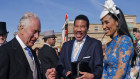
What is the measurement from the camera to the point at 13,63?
2.60 meters

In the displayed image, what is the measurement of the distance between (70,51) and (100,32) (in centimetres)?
7130

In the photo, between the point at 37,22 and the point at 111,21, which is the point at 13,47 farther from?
the point at 111,21

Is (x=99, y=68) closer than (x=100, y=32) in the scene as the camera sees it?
Yes

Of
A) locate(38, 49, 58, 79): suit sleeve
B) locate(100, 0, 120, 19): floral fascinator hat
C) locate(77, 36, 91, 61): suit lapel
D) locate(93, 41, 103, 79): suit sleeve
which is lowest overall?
locate(38, 49, 58, 79): suit sleeve

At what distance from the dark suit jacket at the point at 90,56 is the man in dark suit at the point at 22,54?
1263 millimetres

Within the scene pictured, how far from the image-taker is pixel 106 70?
3467mm

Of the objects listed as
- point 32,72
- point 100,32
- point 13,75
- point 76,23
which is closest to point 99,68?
point 76,23

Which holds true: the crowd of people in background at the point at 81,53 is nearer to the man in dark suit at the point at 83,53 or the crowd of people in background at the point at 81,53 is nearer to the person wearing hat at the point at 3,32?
the man in dark suit at the point at 83,53

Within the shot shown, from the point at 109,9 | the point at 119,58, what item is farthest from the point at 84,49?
the point at 119,58

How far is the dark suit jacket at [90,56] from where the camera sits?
13.4ft

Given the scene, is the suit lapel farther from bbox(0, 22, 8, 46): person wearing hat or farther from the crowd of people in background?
bbox(0, 22, 8, 46): person wearing hat

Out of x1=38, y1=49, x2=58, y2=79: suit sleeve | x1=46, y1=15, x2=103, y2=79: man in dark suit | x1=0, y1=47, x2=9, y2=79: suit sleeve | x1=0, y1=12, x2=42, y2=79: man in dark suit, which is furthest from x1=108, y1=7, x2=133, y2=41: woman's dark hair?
x1=38, y1=49, x2=58, y2=79: suit sleeve

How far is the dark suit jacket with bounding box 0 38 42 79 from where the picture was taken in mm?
2513

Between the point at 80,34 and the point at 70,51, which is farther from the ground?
the point at 80,34
